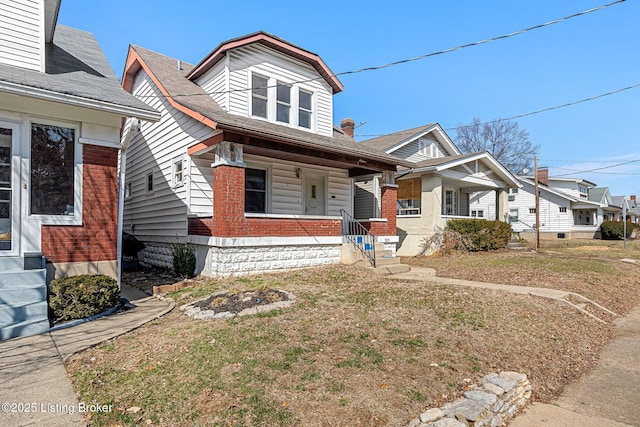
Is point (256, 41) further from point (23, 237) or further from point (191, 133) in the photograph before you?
point (23, 237)

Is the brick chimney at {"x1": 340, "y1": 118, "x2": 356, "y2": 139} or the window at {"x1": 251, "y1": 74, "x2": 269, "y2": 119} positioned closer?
the window at {"x1": 251, "y1": 74, "x2": 269, "y2": 119}

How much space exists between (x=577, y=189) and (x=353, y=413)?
43282 millimetres

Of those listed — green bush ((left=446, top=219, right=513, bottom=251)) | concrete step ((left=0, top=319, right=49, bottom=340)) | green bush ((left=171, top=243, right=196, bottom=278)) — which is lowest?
concrete step ((left=0, top=319, right=49, bottom=340))

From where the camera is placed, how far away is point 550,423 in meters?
3.63

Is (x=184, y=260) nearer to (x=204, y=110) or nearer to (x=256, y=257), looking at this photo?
(x=256, y=257)

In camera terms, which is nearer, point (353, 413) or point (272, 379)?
point (353, 413)

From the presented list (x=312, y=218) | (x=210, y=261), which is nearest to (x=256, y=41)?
(x=312, y=218)

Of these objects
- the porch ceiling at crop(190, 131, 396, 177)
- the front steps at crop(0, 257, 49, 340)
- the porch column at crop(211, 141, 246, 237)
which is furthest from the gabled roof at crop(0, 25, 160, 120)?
the front steps at crop(0, 257, 49, 340)

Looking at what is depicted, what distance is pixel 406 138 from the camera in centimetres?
1905

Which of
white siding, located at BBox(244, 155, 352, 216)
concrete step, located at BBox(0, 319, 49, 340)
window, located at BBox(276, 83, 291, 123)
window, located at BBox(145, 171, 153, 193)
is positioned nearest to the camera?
concrete step, located at BBox(0, 319, 49, 340)

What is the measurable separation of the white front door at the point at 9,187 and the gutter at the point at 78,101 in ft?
2.72

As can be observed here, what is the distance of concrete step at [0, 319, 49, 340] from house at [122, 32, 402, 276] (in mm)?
4109

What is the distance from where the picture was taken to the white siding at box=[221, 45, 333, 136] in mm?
11484

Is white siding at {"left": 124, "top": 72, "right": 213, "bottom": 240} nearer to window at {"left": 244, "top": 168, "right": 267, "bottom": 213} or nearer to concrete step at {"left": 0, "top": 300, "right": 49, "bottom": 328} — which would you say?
window at {"left": 244, "top": 168, "right": 267, "bottom": 213}
